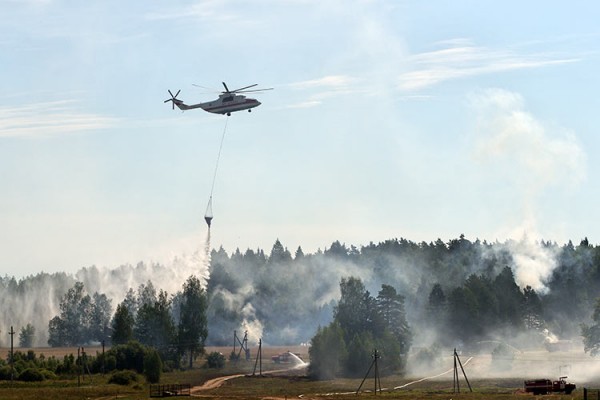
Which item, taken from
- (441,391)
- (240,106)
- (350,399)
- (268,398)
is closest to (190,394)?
(268,398)

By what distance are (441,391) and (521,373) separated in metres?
36.3

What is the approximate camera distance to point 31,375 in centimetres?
17838

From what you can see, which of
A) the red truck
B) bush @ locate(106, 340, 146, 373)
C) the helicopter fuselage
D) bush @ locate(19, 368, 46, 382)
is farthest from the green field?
the helicopter fuselage

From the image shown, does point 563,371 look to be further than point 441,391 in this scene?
Yes

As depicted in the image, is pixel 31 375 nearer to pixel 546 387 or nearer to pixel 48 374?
pixel 48 374

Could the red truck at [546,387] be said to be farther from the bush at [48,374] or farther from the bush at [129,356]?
the bush at [48,374]

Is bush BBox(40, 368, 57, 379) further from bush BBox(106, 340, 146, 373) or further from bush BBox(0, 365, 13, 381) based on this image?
bush BBox(106, 340, 146, 373)

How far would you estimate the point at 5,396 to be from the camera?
15125 centimetres

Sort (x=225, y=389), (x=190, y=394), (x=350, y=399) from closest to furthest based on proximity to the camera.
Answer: (x=350, y=399) < (x=190, y=394) < (x=225, y=389)

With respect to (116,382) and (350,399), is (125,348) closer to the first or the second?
(116,382)

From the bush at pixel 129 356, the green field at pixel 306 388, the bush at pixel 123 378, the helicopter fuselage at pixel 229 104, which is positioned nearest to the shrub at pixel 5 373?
the green field at pixel 306 388

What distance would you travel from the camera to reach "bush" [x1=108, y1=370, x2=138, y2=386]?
179 metres

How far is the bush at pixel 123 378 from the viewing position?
178750 millimetres

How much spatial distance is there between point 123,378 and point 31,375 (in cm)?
1364
